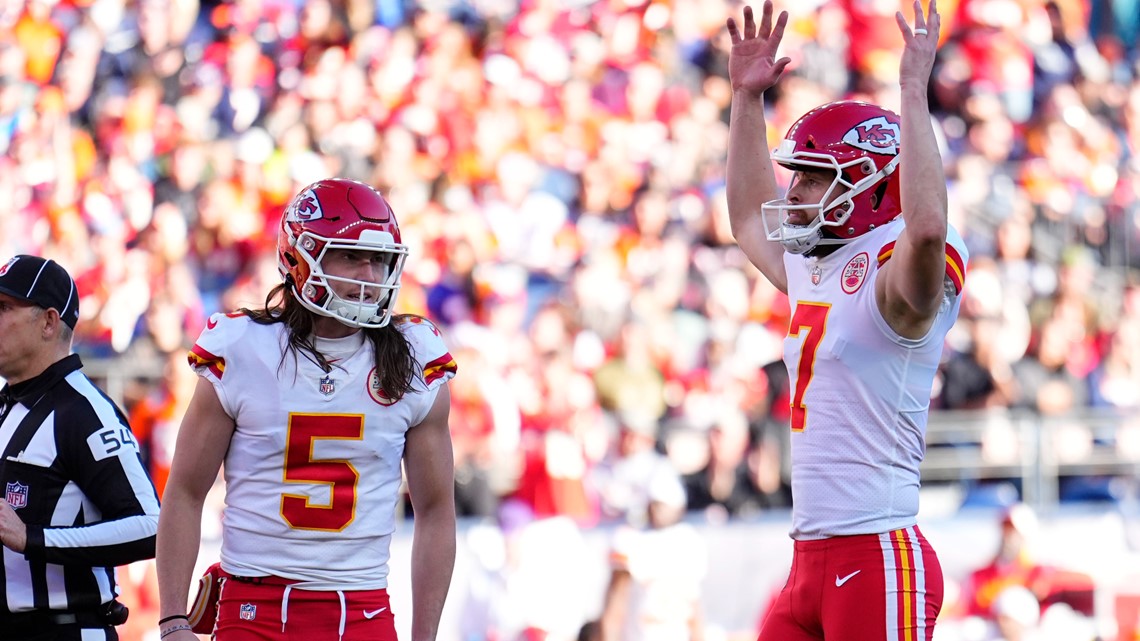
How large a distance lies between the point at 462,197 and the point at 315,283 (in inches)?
286

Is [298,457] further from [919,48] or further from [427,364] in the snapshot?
[919,48]

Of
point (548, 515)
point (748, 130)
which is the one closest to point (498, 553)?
point (548, 515)

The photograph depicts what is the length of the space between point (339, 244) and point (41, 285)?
1.04m

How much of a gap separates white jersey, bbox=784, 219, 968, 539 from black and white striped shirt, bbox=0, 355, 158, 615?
1722mm

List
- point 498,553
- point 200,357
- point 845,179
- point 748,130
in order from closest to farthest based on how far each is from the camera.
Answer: point 200,357 → point 845,179 → point 748,130 → point 498,553

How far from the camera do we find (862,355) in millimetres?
3756

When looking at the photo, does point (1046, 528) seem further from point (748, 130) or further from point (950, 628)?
point (748, 130)

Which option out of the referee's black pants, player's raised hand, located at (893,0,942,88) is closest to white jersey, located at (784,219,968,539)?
player's raised hand, located at (893,0,942,88)

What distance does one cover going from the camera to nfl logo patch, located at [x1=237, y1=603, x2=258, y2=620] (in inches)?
140

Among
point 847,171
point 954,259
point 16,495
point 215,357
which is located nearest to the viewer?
point 215,357

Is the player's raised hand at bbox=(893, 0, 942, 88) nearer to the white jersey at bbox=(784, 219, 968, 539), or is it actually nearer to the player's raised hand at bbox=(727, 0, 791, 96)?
the white jersey at bbox=(784, 219, 968, 539)

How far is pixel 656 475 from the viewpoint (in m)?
8.39

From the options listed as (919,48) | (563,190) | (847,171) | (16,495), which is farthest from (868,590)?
(563,190)

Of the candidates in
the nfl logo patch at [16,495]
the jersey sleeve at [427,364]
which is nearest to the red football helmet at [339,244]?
the jersey sleeve at [427,364]
